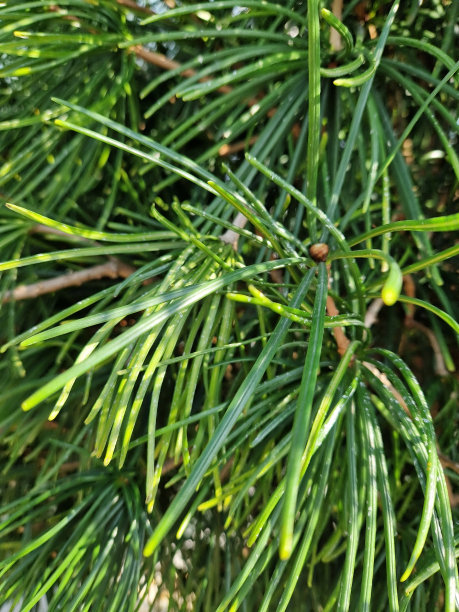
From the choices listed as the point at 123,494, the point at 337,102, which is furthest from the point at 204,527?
the point at 337,102

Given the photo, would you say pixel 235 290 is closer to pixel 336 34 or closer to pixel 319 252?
pixel 319 252

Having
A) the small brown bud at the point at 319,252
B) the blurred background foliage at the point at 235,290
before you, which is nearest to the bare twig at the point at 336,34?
the blurred background foliage at the point at 235,290

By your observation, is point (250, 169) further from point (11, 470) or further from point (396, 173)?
point (11, 470)

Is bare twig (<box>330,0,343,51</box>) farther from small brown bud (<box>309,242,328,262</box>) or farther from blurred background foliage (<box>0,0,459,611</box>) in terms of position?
small brown bud (<box>309,242,328,262</box>)

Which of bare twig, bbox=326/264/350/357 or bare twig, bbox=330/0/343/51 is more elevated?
bare twig, bbox=330/0/343/51

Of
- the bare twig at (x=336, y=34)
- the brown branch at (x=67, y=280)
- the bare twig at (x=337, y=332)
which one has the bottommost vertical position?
the bare twig at (x=337, y=332)

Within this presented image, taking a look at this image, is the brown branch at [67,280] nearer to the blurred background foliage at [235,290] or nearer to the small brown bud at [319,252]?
the blurred background foliage at [235,290]

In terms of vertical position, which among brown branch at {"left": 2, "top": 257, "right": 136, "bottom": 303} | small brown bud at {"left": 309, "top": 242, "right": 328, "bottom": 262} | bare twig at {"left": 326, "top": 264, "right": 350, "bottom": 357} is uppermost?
small brown bud at {"left": 309, "top": 242, "right": 328, "bottom": 262}

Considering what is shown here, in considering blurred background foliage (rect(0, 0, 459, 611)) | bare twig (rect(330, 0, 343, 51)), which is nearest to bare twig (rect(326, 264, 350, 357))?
blurred background foliage (rect(0, 0, 459, 611))
